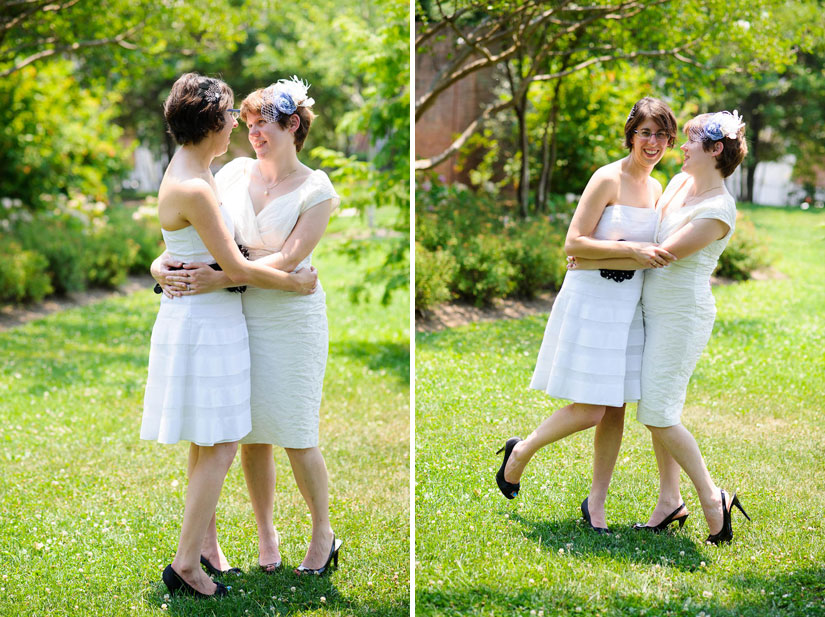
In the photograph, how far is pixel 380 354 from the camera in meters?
8.14

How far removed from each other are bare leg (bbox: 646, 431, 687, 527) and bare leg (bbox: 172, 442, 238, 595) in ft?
5.99

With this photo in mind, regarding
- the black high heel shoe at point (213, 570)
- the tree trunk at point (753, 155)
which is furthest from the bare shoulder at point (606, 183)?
the tree trunk at point (753, 155)

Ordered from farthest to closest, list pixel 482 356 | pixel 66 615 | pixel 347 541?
pixel 482 356 → pixel 347 541 → pixel 66 615

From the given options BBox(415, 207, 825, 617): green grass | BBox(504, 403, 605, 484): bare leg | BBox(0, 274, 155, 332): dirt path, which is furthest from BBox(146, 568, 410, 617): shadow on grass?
BBox(0, 274, 155, 332): dirt path

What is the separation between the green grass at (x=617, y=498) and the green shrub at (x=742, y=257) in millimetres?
3125

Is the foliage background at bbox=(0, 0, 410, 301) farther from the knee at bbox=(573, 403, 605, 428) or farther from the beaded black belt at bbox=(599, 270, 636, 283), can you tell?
the knee at bbox=(573, 403, 605, 428)

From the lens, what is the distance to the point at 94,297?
1151 cm

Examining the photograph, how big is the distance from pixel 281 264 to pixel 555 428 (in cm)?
137

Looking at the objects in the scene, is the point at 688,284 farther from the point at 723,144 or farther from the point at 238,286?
the point at 238,286

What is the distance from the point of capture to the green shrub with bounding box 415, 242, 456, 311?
25.0 ft

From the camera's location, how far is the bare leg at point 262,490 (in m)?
3.66

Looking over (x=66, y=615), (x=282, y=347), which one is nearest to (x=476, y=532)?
(x=282, y=347)

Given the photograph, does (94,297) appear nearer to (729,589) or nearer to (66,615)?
(66,615)

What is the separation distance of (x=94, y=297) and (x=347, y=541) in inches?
337
